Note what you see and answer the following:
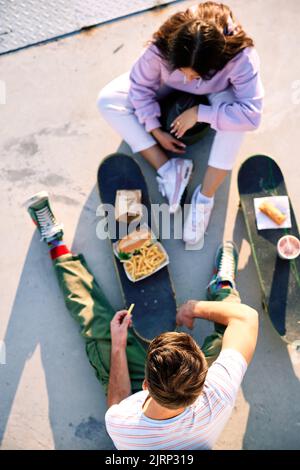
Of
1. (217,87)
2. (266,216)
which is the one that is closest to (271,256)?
(266,216)

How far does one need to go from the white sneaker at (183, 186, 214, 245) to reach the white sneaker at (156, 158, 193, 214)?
0.11m

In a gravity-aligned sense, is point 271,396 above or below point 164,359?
below

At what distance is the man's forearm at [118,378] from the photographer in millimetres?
2750

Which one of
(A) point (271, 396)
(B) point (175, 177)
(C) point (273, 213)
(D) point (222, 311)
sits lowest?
(A) point (271, 396)

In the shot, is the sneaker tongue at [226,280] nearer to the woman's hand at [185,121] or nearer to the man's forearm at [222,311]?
the man's forearm at [222,311]

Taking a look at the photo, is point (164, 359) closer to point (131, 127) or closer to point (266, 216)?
point (266, 216)

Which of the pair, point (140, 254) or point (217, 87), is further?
point (140, 254)

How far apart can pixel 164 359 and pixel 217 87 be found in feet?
5.55

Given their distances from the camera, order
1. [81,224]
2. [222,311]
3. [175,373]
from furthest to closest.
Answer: [81,224]
[222,311]
[175,373]

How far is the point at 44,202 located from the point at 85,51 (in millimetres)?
1243

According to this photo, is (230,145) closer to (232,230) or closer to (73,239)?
(232,230)

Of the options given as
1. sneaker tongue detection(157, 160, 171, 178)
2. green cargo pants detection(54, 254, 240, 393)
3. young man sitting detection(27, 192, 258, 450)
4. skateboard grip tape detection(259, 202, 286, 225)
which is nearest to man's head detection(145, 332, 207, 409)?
young man sitting detection(27, 192, 258, 450)

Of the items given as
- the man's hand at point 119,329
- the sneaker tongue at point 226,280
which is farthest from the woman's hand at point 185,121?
the man's hand at point 119,329

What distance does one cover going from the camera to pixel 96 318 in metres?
2.99
